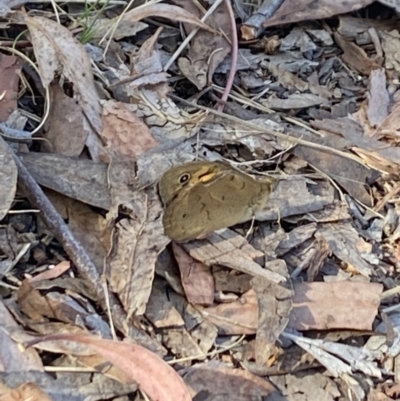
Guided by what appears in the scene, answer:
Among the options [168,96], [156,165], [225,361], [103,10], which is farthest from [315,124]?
[225,361]

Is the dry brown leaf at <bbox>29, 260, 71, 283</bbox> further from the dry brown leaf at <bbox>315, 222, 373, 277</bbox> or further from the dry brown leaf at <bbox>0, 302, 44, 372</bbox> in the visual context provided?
the dry brown leaf at <bbox>315, 222, 373, 277</bbox>

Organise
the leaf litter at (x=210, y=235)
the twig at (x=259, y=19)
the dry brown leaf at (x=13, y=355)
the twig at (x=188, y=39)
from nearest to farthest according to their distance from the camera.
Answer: the dry brown leaf at (x=13, y=355)
the leaf litter at (x=210, y=235)
the twig at (x=188, y=39)
the twig at (x=259, y=19)

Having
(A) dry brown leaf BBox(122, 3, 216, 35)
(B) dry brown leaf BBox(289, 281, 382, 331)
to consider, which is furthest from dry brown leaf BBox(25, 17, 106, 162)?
(B) dry brown leaf BBox(289, 281, 382, 331)

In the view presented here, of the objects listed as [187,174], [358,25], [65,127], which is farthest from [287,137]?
[358,25]

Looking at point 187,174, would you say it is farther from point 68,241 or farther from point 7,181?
point 7,181

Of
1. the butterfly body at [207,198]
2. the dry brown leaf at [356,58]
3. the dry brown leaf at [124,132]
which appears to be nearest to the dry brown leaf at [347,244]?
the butterfly body at [207,198]

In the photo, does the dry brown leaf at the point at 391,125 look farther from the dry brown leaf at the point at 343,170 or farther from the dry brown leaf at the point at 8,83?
the dry brown leaf at the point at 8,83
